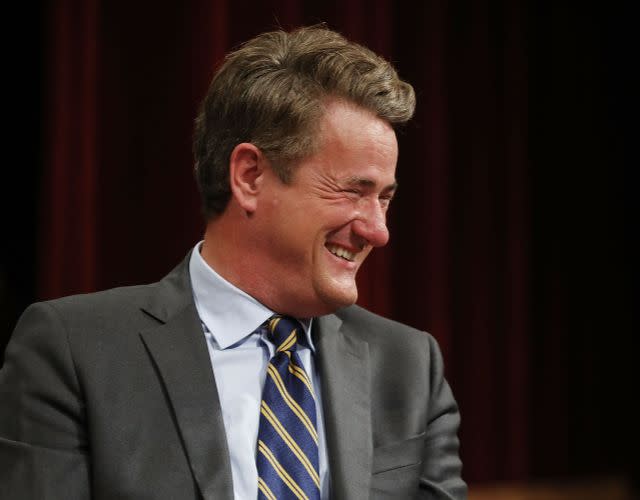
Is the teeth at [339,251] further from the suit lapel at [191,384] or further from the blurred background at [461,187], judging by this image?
the blurred background at [461,187]

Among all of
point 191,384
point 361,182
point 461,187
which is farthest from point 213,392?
point 461,187

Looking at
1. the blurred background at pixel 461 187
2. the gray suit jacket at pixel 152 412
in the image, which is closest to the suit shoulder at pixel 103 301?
the gray suit jacket at pixel 152 412

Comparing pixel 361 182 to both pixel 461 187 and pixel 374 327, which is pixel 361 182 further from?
pixel 461 187

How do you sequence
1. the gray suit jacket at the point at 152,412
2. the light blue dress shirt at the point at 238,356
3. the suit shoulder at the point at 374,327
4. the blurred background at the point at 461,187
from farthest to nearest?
1. the blurred background at the point at 461,187
2. the suit shoulder at the point at 374,327
3. the light blue dress shirt at the point at 238,356
4. the gray suit jacket at the point at 152,412

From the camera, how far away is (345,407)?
1.58m

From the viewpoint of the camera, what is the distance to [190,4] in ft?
8.09

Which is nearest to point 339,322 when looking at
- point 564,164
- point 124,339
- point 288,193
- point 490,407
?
point 288,193

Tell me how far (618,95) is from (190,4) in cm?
181

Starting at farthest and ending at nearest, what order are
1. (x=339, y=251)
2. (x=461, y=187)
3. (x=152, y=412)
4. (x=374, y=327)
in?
(x=461, y=187) → (x=374, y=327) → (x=339, y=251) → (x=152, y=412)

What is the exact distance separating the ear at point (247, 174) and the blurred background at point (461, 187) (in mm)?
787

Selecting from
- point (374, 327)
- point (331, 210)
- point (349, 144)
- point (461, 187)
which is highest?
point (349, 144)

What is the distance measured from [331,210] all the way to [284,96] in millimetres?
197

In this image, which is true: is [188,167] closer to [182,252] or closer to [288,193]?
[182,252]

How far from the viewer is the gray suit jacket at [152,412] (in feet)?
4.59
